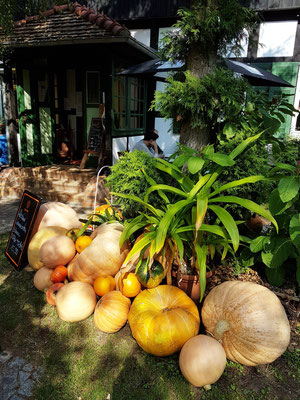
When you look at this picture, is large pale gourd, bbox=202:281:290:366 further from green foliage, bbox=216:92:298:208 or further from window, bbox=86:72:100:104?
window, bbox=86:72:100:104

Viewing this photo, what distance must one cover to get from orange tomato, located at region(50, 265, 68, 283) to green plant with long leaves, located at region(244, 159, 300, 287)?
6.15ft

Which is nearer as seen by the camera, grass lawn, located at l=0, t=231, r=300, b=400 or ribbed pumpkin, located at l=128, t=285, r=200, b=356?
grass lawn, located at l=0, t=231, r=300, b=400

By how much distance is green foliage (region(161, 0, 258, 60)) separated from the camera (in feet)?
10.1

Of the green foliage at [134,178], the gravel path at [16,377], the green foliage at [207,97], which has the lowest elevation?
the gravel path at [16,377]

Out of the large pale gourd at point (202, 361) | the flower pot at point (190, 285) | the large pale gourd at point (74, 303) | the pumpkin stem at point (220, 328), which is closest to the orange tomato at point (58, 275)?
the large pale gourd at point (74, 303)

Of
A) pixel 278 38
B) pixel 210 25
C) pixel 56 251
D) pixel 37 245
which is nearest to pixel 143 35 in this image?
pixel 278 38

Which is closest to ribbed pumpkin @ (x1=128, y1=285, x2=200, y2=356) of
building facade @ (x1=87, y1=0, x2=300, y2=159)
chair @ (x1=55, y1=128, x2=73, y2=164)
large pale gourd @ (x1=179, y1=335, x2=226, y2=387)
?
large pale gourd @ (x1=179, y1=335, x2=226, y2=387)

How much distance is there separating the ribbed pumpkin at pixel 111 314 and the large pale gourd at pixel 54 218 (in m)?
1.45

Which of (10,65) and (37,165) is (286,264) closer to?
(37,165)

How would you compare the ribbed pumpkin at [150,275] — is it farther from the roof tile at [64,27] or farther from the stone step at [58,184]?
the roof tile at [64,27]

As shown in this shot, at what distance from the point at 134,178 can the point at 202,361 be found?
1835 millimetres

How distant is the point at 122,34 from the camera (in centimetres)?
571

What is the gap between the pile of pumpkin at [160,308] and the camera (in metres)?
2.16

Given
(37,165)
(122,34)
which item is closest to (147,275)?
(122,34)
